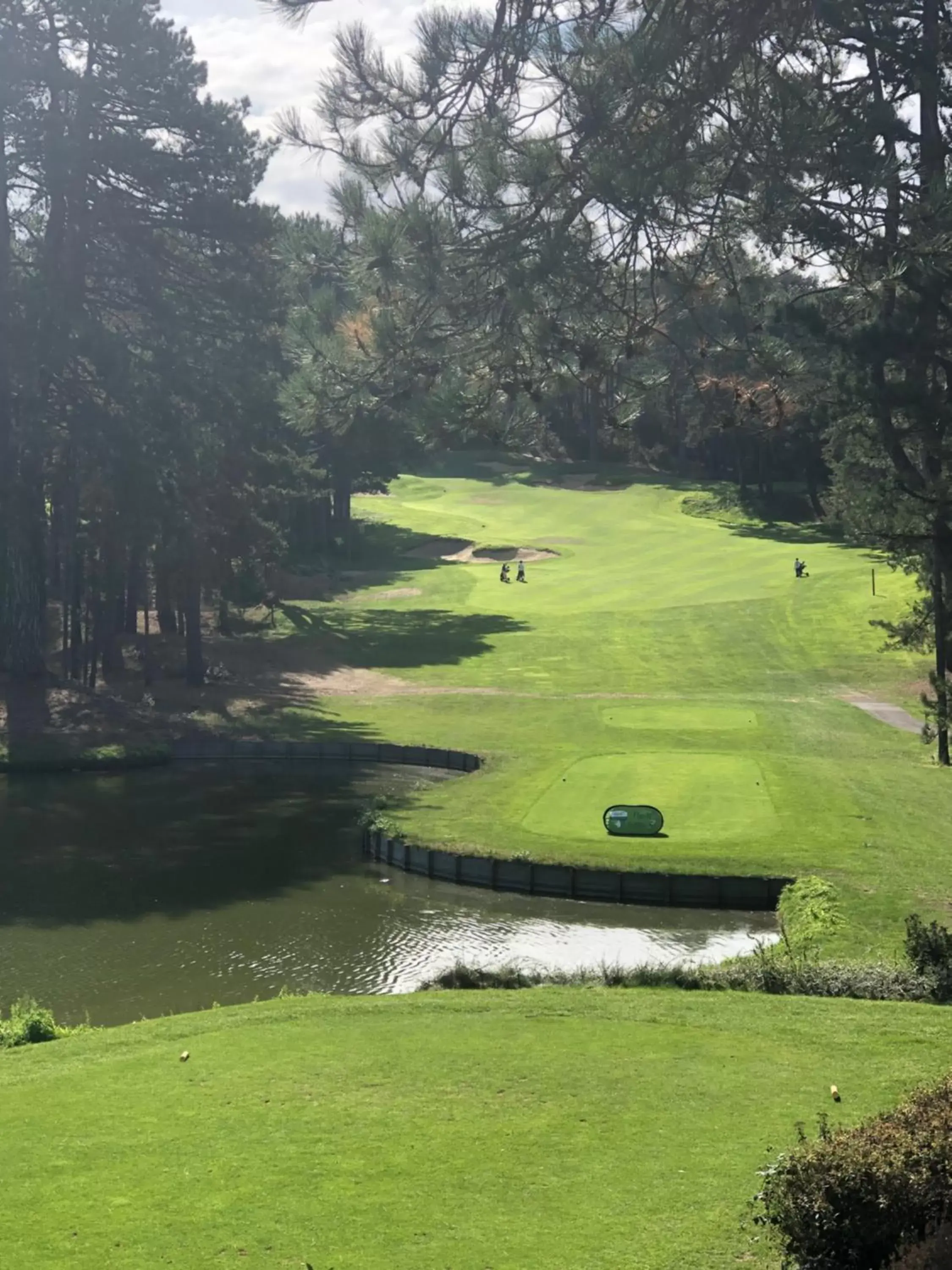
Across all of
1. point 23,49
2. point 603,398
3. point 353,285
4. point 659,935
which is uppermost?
point 23,49

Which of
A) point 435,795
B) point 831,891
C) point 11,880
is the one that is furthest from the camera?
point 435,795

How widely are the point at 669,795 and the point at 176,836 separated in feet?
40.0

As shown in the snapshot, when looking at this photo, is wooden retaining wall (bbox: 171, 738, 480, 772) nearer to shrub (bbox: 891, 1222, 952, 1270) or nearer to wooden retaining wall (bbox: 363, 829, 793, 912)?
wooden retaining wall (bbox: 363, 829, 793, 912)

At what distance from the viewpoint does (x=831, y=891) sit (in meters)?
26.0

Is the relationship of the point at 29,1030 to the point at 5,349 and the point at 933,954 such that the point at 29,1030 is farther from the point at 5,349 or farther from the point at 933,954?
the point at 5,349

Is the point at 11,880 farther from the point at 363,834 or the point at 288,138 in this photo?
the point at 288,138

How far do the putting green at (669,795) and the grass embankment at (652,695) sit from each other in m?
0.10

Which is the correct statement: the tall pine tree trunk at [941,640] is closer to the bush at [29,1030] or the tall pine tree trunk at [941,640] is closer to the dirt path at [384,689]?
the bush at [29,1030]

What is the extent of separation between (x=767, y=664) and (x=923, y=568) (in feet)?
75.9

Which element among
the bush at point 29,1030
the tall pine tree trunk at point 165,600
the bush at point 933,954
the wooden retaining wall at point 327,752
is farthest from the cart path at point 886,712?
the bush at point 29,1030

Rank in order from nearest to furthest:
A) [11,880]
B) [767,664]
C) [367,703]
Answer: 1. [11,880]
2. [367,703]
3. [767,664]

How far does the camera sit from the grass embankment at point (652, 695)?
2980cm

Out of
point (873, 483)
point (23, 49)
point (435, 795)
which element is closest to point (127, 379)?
point (23, 49)

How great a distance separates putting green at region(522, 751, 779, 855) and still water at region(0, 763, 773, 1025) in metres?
3.10
